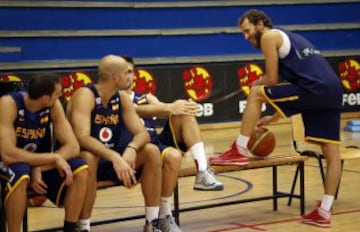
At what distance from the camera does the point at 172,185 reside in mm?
5426

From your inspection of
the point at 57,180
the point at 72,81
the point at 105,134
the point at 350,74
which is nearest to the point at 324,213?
the point at 105,134

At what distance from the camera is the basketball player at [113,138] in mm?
5031

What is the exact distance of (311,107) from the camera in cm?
597

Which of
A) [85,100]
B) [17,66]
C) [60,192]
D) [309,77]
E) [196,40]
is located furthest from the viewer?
[196,40]

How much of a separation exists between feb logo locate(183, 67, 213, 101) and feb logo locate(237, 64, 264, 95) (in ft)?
2.02

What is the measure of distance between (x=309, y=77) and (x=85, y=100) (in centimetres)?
189

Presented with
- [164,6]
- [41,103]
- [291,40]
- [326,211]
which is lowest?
[326,211]

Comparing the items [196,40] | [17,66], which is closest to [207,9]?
[196,40]

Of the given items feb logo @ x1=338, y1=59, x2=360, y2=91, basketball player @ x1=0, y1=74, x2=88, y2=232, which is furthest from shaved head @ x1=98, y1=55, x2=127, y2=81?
feb logo @ x1=338, y1=59, x2=360, y2=91

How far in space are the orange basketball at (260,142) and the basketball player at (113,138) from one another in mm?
1241

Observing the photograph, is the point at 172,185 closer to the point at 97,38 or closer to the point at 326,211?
the point at 326,211

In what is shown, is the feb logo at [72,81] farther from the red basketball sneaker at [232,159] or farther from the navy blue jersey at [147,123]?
the red basketball sneaker at [232,159]

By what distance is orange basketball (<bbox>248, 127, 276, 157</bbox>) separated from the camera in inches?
246

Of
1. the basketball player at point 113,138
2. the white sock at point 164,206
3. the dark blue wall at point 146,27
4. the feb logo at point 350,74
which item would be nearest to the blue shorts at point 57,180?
the basketball player at point 113,138
